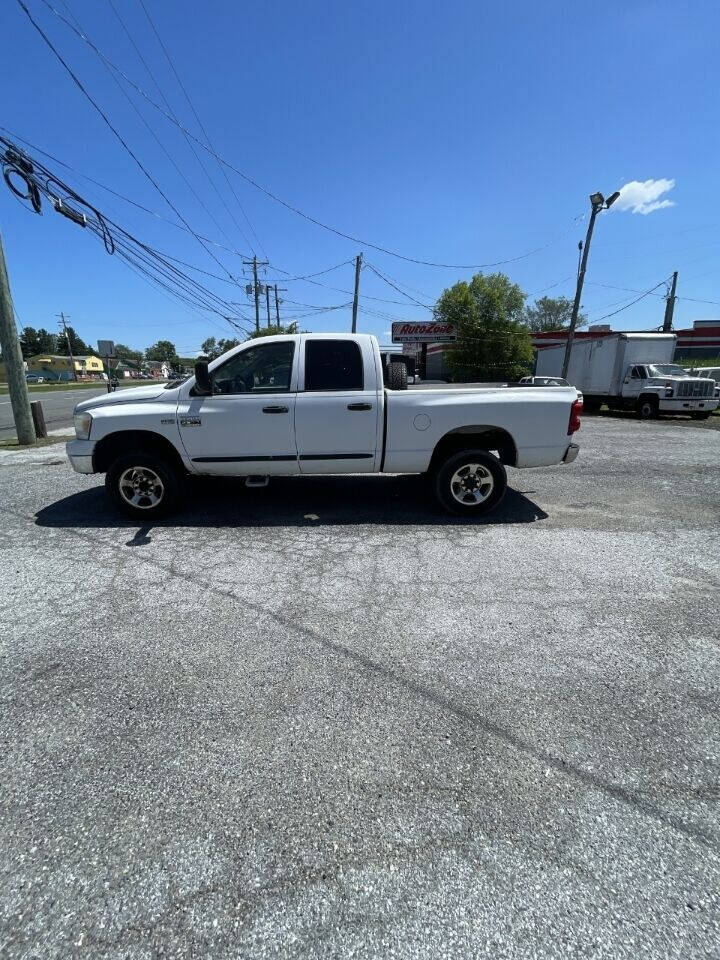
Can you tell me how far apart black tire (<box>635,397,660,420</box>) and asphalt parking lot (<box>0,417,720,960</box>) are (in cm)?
1458

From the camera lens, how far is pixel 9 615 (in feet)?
10.7

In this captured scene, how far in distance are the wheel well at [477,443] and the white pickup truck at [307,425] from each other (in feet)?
0.06

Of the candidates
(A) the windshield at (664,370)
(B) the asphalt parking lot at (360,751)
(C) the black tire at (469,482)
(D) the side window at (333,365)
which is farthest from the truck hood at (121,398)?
(A) the windshield at (664,370)

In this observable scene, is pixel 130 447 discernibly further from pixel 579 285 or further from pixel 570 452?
pixel 579 285

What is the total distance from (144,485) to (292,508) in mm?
1687

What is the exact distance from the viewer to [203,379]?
473 centimetres

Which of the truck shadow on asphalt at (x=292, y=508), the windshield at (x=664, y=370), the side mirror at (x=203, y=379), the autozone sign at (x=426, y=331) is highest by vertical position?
the autozone sign at (x=426, y=331)

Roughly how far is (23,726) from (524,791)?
2419mm

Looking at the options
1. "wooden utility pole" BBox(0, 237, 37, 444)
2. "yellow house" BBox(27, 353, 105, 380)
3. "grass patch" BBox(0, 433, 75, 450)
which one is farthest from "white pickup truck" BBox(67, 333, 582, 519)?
"yellow house" BBox(27, 353, 105, 380)

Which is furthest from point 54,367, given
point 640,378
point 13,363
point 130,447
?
point 130,447

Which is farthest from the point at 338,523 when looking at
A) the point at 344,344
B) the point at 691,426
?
the point at 691,426

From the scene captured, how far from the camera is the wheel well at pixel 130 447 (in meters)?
4.94

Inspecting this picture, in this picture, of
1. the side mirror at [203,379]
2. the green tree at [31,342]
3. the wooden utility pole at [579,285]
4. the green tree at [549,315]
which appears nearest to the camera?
the side mirror at [203,379]

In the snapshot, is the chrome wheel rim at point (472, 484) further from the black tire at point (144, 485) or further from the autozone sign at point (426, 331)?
the autozone sign at point (426, 331)
